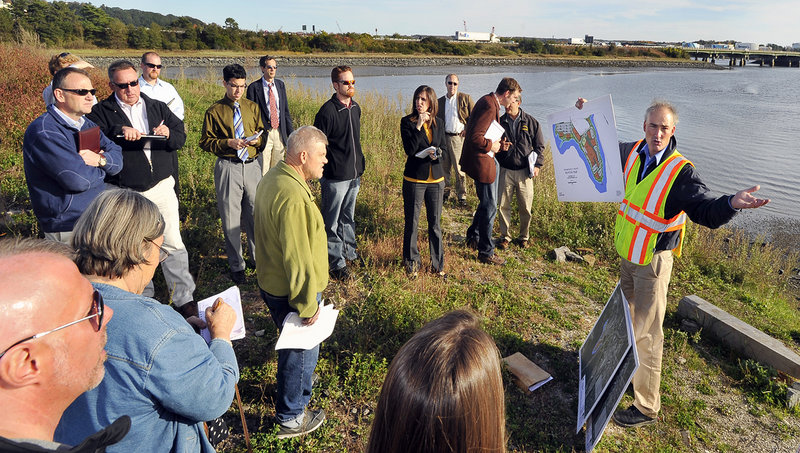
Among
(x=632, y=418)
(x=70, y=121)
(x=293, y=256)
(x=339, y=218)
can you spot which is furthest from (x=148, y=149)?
(x=632, y=418)

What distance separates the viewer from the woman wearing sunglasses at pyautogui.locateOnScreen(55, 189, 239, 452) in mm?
1623

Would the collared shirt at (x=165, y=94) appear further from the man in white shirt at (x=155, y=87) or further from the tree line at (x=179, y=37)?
the tree line at (x=179, y=37)

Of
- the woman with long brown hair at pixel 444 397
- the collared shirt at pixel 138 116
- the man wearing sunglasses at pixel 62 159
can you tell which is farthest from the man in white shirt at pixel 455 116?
the woman with long brown hair at pixel 444 397

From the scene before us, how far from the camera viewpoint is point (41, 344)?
3.62 ft

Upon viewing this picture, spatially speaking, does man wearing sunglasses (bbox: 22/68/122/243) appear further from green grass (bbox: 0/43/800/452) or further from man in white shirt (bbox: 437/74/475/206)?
man in white shirt (bbox: 437/74/475/206)

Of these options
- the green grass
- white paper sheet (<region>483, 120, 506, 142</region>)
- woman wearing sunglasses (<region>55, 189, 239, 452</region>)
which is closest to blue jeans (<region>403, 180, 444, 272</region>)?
the green grass

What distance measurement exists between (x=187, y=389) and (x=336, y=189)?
380cm

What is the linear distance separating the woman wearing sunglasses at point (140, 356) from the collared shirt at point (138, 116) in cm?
264

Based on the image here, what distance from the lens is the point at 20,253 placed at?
3.77 feet

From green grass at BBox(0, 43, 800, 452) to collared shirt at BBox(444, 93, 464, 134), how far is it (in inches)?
52.1

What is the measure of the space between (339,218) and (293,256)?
9.17 ft

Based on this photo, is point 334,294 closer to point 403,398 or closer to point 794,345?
point 403,398

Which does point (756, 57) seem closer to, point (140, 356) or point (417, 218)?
point (417, 218)

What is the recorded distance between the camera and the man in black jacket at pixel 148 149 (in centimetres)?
414
